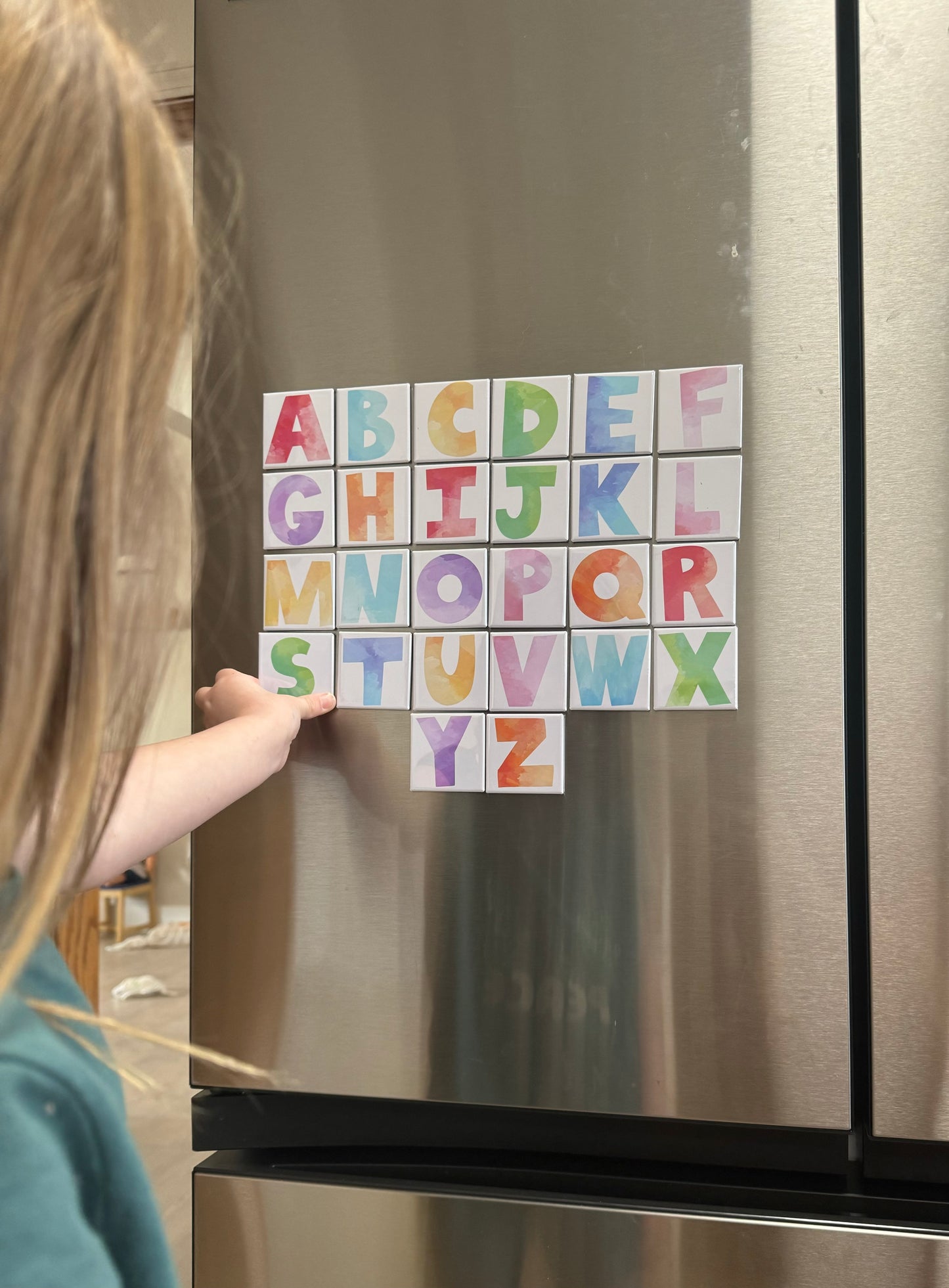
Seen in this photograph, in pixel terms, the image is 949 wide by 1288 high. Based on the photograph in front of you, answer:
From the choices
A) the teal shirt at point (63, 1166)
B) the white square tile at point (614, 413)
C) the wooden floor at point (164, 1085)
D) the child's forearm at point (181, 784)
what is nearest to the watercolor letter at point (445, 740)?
the child's forearm at point (181, 784)

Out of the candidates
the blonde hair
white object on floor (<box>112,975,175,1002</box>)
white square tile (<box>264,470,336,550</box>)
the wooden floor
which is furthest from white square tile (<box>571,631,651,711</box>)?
white object on floor (<box>112,975,175,1002</box>)

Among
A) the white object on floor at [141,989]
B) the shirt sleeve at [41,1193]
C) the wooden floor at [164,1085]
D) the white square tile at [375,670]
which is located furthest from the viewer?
the white object on floor at [141,989]

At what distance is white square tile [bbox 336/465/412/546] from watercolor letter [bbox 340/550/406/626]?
0.01 meters

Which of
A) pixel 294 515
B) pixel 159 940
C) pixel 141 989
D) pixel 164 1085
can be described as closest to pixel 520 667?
pixel 294 515

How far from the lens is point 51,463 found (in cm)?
36

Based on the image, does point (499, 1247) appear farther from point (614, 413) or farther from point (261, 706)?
point (614, 413)

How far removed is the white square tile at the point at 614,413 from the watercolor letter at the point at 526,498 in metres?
0.03

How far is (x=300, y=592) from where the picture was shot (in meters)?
0.69

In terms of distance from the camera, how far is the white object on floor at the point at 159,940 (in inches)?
167

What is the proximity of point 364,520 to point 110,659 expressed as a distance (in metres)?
0.32

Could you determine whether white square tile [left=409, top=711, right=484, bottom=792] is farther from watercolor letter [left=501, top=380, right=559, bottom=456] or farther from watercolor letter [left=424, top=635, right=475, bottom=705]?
watercolor letter [left=501, top=380, right=559, bottom=456]

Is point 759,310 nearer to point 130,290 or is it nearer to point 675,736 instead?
point 675,736

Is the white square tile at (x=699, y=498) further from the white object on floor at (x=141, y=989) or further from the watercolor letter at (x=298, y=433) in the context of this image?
the white object on floor at (x=141, y=989)

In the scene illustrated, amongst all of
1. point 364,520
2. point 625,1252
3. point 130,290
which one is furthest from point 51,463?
point 625,1252
